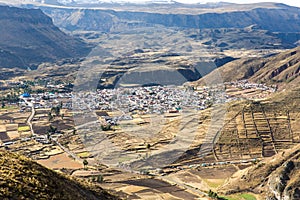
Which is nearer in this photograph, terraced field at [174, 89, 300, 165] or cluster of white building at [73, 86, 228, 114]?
terraced field at [174, 89, 300, 165]

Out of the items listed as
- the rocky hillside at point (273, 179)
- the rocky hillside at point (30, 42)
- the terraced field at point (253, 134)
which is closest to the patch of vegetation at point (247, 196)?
the rocky hillside at point (273, 179)

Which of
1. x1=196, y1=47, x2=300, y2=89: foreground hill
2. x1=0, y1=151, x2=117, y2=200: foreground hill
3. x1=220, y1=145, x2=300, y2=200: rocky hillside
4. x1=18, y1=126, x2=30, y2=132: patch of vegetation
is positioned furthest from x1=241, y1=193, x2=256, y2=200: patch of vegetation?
x1=196, y1=47, x2=300, y2=89: foreground hill

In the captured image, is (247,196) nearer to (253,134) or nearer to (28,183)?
(253,134)

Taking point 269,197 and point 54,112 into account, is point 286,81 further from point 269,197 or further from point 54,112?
point 269,197

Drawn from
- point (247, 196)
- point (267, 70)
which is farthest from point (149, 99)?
point (247, 196)

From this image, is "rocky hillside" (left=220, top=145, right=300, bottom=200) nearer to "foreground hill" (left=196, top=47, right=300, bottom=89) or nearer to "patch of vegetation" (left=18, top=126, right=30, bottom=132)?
"patch of vegetation" (left=18, top=126, right=30, bottom=132)

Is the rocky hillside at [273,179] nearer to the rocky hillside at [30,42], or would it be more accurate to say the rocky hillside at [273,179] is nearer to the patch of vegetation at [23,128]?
the patch of vegetation at [23,128]
